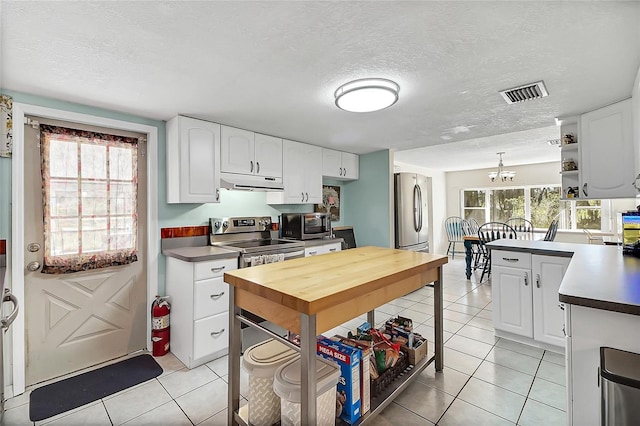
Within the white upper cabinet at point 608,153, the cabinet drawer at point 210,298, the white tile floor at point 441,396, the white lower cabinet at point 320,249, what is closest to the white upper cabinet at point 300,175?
the white lower cabinet at point 320,249

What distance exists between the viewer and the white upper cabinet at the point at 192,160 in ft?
8.71

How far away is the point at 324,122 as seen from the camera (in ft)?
9.60

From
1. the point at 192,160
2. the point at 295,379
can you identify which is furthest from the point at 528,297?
the point at 192,160

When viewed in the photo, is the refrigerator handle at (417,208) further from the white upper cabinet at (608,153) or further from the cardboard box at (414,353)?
the cardboard box at (414,353)

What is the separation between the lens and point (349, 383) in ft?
Answer: 4.96

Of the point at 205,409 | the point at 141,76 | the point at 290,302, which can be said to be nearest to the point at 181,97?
the point at 141,76

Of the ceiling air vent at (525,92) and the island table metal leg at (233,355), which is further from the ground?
the ceiling air vent at (525,92)

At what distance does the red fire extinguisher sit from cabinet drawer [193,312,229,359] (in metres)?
0.46

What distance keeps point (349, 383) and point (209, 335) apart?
1.46 meters

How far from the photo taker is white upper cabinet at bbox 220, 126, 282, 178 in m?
2.98

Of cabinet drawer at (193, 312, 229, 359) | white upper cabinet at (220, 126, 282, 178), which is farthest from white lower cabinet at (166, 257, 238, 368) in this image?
white upper cabinet at (220, 126, 282, 178)

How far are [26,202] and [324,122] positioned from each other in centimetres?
252

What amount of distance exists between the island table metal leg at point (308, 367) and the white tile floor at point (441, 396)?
84 centimetres

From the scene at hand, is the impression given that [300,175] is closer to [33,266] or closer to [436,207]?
[33,266]
